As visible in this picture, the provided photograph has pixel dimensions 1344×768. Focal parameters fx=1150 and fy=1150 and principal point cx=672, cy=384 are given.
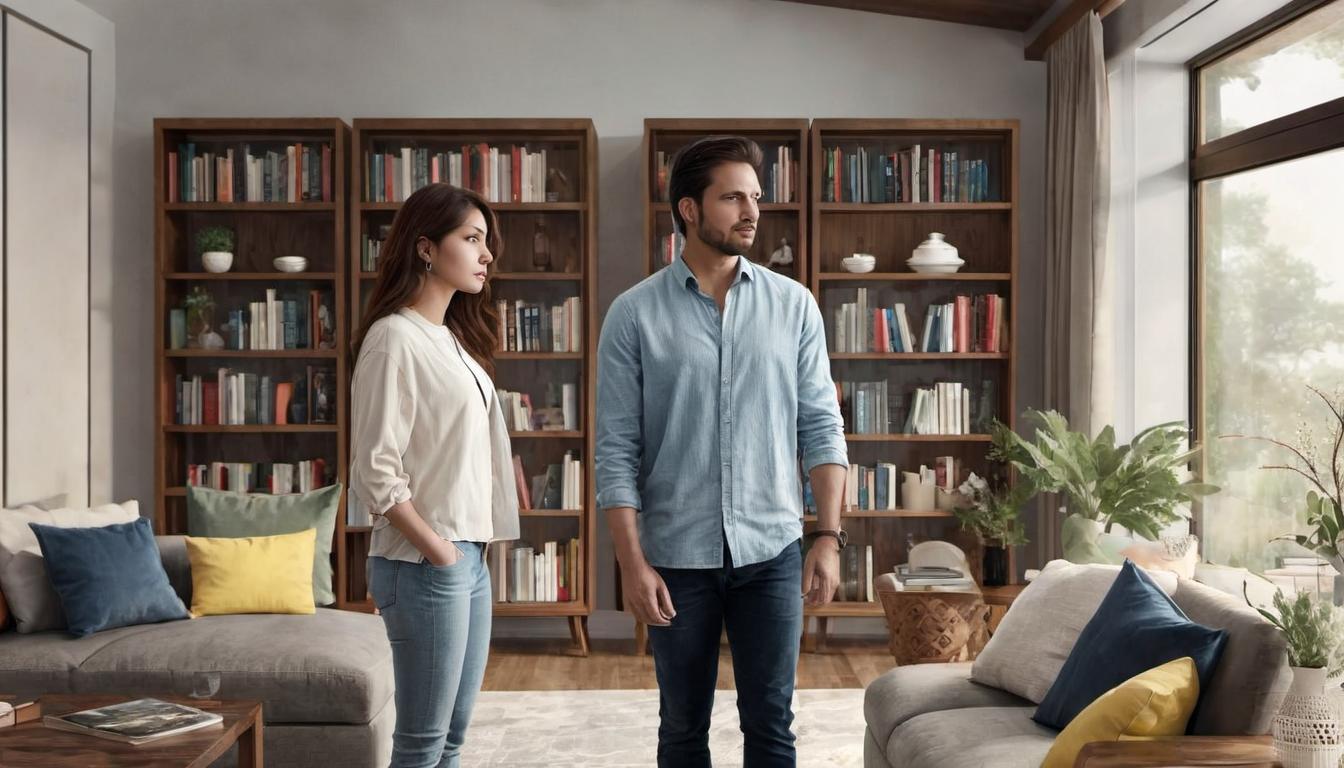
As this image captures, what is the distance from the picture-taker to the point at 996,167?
17.0 feet

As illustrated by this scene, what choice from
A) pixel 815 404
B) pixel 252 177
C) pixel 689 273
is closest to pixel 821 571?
pixel 815 404

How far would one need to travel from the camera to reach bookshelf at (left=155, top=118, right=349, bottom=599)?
5016mm

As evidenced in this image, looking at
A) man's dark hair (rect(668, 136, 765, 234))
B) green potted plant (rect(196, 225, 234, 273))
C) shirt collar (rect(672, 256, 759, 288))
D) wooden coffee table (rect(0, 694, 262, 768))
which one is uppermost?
green potted plant (rect(196, 225, 234, 273))

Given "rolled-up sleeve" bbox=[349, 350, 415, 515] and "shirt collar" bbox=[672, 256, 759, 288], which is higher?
"shirt collar" bbox=[672, 256, 759, 288]

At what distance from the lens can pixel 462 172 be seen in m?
5.07

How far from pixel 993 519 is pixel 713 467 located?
2941mm

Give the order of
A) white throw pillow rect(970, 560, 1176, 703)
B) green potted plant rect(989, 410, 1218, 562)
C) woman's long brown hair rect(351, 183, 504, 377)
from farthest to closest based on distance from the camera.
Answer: green potted plant rect(989, 410, 1218, 562), white throw pillow rect(970, 560, 1176, 703), woman's long brown hair rect(351, 183, 504, 377)

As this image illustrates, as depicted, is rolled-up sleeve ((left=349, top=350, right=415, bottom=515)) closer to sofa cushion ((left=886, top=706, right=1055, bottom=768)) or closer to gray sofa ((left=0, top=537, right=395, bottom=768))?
sofa cushion ((left=886, top=706, right=1055, bottom=768))

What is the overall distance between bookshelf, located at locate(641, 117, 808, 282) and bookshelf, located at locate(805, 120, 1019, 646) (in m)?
0.07

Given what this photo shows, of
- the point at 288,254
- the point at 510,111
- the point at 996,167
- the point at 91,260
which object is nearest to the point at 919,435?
the point at 996,167

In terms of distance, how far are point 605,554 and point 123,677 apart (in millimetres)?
2429

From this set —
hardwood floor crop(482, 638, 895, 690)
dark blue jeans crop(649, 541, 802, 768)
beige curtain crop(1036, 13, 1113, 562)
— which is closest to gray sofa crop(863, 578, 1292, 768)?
dark blue jeans crop(649, 541, 802, 768)

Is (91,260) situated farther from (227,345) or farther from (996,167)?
(996,167)

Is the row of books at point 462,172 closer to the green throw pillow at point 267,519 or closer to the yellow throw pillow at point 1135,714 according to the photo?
the green throw pillow at point 267,519
